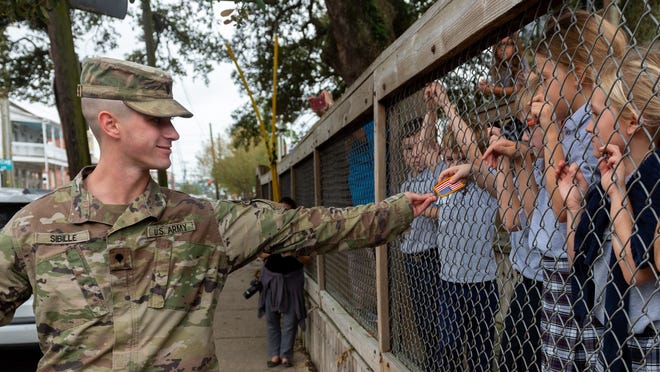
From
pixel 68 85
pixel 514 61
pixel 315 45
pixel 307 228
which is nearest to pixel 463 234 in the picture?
pixel 307 228

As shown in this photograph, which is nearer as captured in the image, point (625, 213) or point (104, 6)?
point (625, 213)

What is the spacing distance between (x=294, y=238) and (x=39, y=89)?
39.9ft

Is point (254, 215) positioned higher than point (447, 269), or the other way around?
point (254, 215)

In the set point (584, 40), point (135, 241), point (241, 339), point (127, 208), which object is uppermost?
point (584, 40)

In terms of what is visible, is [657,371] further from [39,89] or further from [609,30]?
[39,89]

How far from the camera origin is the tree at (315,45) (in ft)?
26.3

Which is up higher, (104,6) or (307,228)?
(104,6)

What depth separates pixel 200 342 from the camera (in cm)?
188

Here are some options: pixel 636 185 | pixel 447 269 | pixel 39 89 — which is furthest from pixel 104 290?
pixel 39 89

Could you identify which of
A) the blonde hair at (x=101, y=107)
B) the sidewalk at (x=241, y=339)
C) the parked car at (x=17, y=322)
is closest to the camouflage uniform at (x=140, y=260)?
the blonde hair at (x=101, y=107)

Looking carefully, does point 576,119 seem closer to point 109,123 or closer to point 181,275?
point 181,275

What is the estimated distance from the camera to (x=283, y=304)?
5.15m

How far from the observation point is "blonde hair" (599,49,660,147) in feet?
3.58

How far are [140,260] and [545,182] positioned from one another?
1.31 metres
